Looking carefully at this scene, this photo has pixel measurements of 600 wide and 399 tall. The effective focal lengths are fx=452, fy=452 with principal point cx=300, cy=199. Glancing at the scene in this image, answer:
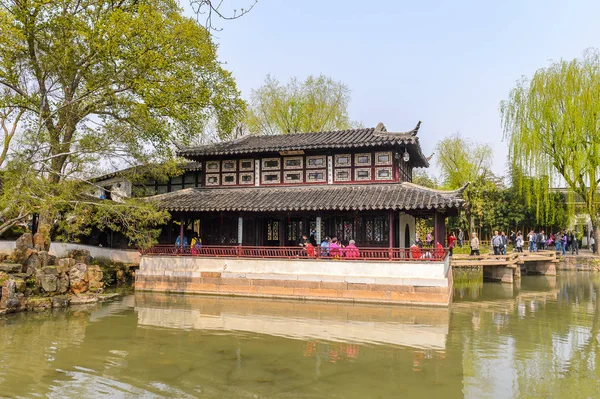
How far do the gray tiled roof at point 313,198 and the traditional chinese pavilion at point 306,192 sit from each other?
36mm

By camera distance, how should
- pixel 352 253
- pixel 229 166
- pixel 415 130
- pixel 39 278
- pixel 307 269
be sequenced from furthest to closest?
1. pixel 229 166
2. pixel 415 130
3. pixel 307 269
4. pixel 352 253
5. pixel 39 278

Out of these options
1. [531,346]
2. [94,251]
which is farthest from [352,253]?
[94,251]

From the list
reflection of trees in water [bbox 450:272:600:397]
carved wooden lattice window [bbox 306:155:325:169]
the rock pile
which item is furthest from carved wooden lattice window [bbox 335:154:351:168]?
the rock pile

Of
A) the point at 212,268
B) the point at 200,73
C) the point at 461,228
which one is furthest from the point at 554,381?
the point at 461,228

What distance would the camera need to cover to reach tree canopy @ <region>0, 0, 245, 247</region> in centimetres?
1381

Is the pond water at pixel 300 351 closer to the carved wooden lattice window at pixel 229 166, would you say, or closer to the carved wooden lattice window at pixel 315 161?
the carved wooden lattice window at pixel 315 161

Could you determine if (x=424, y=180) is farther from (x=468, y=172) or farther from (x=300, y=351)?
(x=300, y=351)

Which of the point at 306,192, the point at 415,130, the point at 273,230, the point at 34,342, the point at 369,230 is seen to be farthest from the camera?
the point at 273,230

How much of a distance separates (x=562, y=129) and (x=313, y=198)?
55.3 ft

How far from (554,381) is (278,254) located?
10.6 m

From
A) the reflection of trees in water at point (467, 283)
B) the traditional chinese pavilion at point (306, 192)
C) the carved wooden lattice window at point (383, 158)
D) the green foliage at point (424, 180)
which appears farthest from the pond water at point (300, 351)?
the green foliage at point (424, 180)

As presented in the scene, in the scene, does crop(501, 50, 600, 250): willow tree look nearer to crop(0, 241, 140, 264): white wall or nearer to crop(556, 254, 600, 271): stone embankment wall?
crop(556, 254, 600, 271): stone embankment wall

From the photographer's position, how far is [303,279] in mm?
15555

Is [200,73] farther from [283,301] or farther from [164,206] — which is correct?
[283,301]
